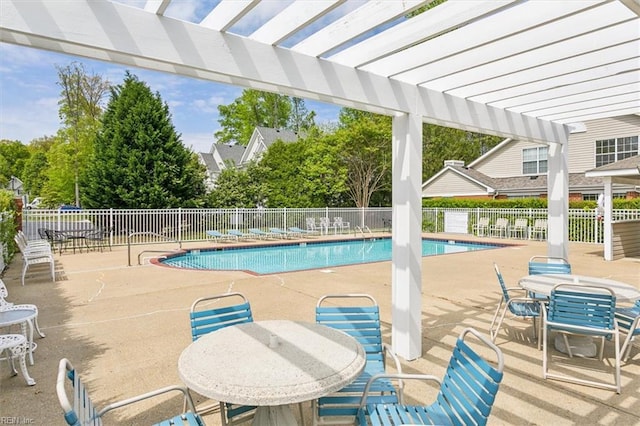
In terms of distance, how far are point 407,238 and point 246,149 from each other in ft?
98.2

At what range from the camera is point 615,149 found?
60.6 ft

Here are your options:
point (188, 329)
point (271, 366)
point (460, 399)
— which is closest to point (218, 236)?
point (188, 329)

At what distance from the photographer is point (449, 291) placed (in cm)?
705

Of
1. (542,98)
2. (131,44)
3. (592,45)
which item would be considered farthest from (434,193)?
(131,44)

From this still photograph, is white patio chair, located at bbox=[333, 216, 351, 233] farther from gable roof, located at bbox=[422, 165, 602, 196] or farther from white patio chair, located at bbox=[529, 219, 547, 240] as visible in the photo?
white patio chair, located at bbox=[529, 219, 547, 240]

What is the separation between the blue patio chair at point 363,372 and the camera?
7.92 ft

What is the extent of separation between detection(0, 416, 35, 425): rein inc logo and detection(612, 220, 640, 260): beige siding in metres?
13.3

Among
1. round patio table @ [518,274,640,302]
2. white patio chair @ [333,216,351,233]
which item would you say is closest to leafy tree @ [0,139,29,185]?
white patio chair @ [333,216,351,233]

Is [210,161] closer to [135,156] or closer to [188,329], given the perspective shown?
[135,156]

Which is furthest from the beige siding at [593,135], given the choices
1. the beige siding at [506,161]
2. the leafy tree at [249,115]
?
the leafy tree at [249,115]

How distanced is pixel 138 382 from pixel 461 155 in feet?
125

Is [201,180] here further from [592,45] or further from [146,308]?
[592,45]

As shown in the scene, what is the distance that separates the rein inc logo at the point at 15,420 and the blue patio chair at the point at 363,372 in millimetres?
2220

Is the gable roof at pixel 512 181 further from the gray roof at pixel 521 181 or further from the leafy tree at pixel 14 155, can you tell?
the leafy tree at pixel 14 155
